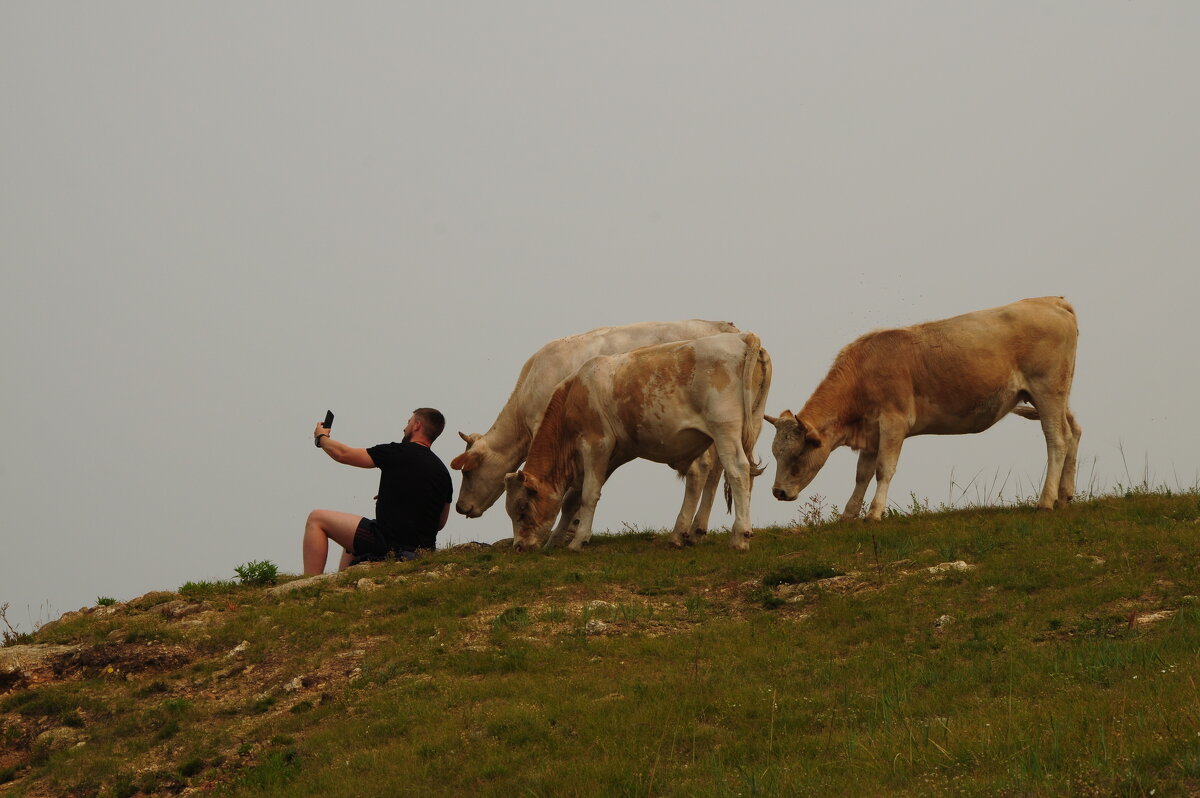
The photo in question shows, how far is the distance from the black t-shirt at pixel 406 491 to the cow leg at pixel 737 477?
3.88m

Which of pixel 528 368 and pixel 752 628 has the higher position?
pixel 528 368

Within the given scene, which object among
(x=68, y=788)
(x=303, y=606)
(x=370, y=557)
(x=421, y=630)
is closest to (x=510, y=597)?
(x=421, y=630)

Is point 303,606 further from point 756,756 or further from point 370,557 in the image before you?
point 756,756

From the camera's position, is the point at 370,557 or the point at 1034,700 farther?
the point at 370,557

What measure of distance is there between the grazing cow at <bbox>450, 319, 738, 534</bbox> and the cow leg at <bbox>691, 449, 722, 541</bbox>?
2049 mm

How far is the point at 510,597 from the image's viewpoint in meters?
13.3

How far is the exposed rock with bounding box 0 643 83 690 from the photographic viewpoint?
1270 cm

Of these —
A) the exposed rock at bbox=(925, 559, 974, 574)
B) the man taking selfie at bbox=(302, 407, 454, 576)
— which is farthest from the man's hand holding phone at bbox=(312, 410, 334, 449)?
the exposed rock at bbox=(925, 559, 974, 574)

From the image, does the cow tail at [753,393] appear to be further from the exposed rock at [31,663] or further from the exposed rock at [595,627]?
the exposed rock at [31,663]

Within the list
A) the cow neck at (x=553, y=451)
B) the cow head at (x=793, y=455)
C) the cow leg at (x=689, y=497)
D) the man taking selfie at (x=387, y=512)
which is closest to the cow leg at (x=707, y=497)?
the cow leg at (x=689, y=497)

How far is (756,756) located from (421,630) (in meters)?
4.82

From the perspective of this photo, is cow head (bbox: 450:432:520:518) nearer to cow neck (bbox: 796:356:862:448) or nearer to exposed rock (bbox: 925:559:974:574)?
cow neck (bbox: 796:356:862:448)

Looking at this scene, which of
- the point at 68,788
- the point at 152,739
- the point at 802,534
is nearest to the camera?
the point at 68,788

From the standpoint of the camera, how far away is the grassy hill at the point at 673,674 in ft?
26.7
